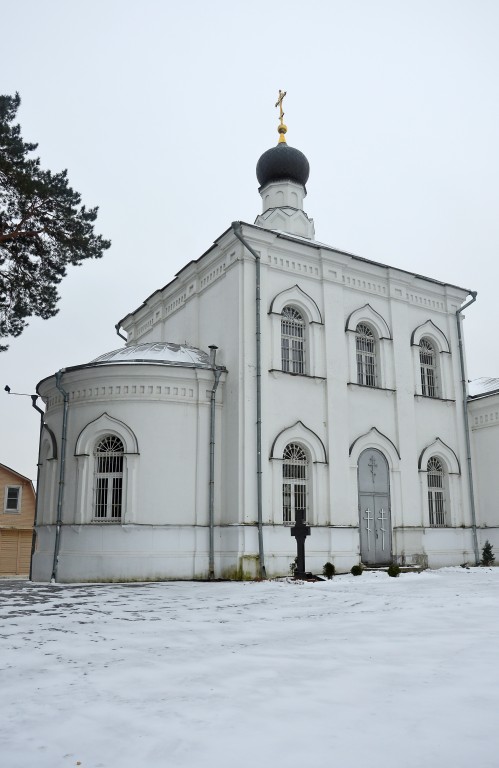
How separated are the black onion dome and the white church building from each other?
52.2 inches

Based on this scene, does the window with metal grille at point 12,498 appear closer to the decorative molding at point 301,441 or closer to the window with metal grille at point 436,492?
the decorative molding at point 301,441

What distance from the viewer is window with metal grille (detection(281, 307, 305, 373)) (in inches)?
640

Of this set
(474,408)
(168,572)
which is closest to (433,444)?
(474,408)

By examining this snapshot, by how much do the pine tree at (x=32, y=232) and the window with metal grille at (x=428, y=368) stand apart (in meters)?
10.3

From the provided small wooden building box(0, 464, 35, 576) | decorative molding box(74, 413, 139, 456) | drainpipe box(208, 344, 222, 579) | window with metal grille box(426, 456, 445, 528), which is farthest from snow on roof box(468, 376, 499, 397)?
small wooden building box(0, 464, 35, 576)

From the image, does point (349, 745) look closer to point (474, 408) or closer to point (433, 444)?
point (433, 444)

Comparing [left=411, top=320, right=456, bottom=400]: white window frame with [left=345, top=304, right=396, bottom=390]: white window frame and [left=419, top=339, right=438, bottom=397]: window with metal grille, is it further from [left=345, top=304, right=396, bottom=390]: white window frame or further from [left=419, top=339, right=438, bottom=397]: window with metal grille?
[left=345, top=304, right=396, bottom=390]: white window frame

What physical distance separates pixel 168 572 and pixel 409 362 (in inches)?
351

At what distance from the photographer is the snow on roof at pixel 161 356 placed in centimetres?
1498

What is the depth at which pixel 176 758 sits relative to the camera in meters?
3.26

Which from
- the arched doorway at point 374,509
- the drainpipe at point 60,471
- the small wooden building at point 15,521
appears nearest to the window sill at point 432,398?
the arched doorway at point 374,509

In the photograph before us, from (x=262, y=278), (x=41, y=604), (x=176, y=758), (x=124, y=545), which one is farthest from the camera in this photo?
(x=262, y=278)

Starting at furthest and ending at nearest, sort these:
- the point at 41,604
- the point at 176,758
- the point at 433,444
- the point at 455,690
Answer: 1. the point at 433,444
2. the point at 41,604
3. the point at 455,690
4. the point at 176,758

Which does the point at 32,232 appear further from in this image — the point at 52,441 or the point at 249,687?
the point at 249,687
